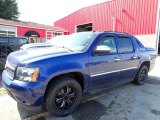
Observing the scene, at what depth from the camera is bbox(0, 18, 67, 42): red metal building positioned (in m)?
19.8

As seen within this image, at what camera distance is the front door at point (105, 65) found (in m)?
3.70

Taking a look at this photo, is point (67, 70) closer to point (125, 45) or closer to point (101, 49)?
point (101, 49)

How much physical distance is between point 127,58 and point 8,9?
34.4 metres

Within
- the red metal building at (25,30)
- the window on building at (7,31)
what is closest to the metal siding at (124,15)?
the red metal building at (25,30)

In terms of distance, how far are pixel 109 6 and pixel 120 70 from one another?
16.3 m

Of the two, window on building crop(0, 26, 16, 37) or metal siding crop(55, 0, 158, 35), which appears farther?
window on building crop(0, 26, 16, 37)

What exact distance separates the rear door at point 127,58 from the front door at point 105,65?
0.24 metres

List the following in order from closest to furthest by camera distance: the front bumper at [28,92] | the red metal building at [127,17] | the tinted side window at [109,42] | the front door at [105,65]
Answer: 1. the front bumper at [28,92]
2. the front door at [105,65]
3. the tinted side window at [109,42]
4. the red metal building at [127,17]

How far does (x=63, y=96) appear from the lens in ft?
11.0

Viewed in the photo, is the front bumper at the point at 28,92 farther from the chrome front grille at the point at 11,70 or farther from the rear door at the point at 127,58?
the rear door at the point at 127,58

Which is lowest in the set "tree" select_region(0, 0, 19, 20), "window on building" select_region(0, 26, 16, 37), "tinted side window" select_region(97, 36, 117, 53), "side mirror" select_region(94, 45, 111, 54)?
"side mirror" select_region(94, 45, 111, 54)

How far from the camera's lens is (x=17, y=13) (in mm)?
36625

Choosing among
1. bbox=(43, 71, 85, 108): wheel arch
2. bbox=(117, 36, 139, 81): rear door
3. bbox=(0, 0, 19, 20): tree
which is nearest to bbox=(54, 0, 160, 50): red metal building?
bbox=(117, 36, 139, 81): rear door

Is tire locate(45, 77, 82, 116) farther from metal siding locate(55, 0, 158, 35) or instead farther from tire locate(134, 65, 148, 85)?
metal siding locate(55, 0, 158, 35)
